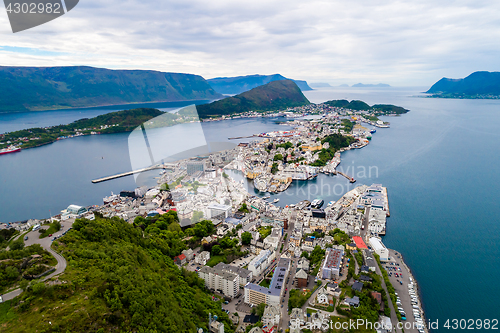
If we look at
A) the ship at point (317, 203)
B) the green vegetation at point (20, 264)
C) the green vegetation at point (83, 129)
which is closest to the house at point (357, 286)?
the ship at point (317, 203)

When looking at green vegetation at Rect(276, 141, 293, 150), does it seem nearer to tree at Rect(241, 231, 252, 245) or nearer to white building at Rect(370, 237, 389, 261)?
tree at Rect(241, 231, 252, 245)

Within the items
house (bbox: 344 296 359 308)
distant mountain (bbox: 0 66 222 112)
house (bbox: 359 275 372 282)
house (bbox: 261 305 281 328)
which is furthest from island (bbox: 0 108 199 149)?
distant mountain (bbox: 0 66 222 112)

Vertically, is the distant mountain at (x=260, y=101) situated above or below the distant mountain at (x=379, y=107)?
above

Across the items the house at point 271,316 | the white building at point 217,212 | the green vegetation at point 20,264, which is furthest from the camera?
the white building at point 217,212

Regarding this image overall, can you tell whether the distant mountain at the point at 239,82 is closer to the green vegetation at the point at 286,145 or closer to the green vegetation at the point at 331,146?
the green vegetation at the point at 331,146

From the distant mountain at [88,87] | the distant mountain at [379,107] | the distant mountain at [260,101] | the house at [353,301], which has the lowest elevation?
the house at [353,301]

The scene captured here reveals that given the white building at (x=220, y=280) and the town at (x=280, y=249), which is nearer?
the town at (x=280, y=249)

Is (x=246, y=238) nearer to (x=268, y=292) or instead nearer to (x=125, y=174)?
(x=268, y=292)

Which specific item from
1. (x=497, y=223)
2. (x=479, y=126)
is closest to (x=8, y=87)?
(x=497, y=223)

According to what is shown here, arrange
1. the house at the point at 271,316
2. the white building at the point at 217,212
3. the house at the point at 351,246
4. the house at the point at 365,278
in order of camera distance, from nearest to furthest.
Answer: the house at the point at 271,316
the house at the point at 365,278
the house at the point at 351,246
the white building at the point at 217,212
